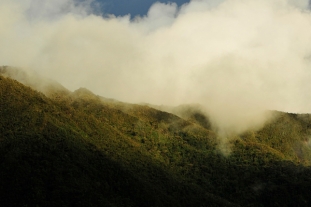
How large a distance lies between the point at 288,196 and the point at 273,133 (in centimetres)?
6228

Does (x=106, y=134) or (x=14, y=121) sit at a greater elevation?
(x=106, y=134)

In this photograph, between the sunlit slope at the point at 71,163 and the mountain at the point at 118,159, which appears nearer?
the sunlit slope at the point at 71,163

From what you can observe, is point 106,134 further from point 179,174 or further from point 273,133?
point 273,133

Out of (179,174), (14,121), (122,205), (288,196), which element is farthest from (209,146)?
(14,121)

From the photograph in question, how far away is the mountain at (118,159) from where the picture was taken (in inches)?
2955

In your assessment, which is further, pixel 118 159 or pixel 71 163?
pixel 118 159

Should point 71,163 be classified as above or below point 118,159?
below

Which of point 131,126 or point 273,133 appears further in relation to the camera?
point 273,133


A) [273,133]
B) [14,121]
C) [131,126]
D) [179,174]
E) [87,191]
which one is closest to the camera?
[87,191]

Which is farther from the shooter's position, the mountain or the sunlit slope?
Answer: the mountain

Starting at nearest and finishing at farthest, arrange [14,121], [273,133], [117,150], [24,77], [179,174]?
[14,121]
[117,150]
[179,174]
[24,77]
[273,133]

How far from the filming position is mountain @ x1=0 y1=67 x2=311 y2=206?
7506 centimetres

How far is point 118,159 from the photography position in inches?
3784

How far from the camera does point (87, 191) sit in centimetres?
7538
